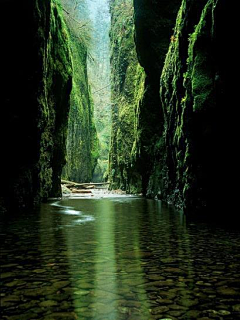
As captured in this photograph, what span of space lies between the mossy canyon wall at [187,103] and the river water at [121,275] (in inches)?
115

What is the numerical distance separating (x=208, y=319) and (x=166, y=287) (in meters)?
0.75

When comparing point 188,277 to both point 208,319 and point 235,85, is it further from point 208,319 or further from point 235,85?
point 235,85

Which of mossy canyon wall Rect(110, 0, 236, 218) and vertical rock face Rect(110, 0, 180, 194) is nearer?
mossy canyon wall Rect(110, 0, 236, 218)

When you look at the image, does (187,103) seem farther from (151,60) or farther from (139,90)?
(139,90)

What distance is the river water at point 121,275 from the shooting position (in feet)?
8.64

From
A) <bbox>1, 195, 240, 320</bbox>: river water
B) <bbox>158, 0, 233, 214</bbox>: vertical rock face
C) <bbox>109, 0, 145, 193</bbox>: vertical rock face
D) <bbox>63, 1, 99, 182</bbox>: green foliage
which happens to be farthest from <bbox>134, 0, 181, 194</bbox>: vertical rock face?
<bbox>63, 1, 99, 182</bbox>: green foliage

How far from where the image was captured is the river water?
2633 mm

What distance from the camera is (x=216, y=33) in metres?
7.70

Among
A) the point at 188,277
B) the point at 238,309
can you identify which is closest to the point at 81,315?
the point at 238,309

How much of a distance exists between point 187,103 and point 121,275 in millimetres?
7987

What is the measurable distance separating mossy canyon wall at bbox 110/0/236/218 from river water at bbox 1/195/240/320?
2909 mm

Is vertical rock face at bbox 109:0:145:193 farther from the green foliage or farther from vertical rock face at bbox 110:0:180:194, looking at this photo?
the green foliage

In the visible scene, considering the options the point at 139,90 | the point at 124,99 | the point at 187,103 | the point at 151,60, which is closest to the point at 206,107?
the point at 187,103

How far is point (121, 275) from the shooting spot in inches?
142
